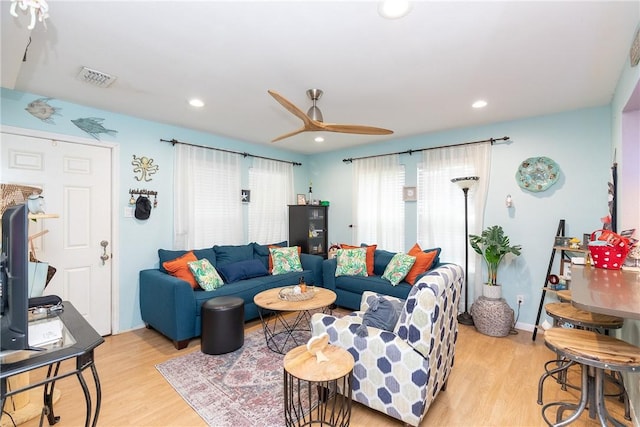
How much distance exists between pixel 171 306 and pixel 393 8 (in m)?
3.15

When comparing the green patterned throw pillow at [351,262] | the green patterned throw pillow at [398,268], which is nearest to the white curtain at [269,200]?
the green patterned throw pillow at [351,262]

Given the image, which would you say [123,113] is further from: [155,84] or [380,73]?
[380,73]

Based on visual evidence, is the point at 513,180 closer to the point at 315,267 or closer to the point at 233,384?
the point at 315,267

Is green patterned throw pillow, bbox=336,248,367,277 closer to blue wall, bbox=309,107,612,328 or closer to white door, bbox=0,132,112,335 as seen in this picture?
blue wall, bbox=309,107,612,328

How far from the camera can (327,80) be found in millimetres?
2490

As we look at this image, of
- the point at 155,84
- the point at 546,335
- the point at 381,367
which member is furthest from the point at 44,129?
the point at 546,335

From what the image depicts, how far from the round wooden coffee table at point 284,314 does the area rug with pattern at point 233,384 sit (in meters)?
0.19

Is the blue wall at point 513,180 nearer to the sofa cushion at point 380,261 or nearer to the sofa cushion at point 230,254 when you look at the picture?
the sofa cushion at point 230,254

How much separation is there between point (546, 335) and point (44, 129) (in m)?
4.55

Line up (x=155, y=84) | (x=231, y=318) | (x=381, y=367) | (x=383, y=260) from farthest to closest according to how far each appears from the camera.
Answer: (x=383, y=260) < (x=231, y=318) < (x=155, y=84) < (x=381, y=367)

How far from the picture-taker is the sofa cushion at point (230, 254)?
408 cm

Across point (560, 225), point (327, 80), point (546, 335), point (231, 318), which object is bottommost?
point (231, 318)

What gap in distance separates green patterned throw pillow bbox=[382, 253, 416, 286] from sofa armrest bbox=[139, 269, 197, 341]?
2.34 metres

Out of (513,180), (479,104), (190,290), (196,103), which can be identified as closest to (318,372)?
A: (190,290)
